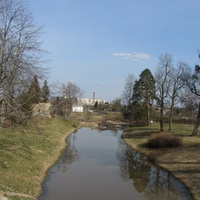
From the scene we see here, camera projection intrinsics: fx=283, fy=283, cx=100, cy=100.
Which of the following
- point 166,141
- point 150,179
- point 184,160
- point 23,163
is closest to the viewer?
point 23,163

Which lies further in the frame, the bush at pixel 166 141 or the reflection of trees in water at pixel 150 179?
the bush at pixel 166 141

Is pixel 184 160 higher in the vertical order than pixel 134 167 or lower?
higher

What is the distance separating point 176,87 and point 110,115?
47.7 m

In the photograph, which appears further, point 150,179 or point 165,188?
point 150,179

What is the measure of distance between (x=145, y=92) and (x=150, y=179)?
42526mm

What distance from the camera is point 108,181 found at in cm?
1923

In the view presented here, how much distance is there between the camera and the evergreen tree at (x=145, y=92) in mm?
59609

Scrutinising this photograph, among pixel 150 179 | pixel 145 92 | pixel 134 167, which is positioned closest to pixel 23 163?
pixel 150 179

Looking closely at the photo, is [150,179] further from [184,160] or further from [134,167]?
[184,160]

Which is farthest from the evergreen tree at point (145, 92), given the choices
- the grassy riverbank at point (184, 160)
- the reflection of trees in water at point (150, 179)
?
the reflection of trees in water at point (150, 179)

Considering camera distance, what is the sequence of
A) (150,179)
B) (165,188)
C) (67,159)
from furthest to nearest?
(67,159)
(150,179)
(165,188)

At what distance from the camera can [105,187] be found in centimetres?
1773

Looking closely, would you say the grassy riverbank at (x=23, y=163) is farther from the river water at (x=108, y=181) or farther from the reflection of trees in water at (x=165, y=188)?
the reflection of trees in water at (x=165, y=188)

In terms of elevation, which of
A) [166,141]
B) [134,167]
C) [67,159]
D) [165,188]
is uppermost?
[166,141]
